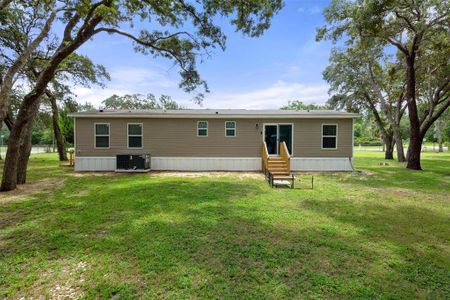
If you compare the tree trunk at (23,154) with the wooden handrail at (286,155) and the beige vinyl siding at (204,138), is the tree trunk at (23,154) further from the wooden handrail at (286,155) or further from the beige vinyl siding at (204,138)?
the wooden handrail at (286,155)

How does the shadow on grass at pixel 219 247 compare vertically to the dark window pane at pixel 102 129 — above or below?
below

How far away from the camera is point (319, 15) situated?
37.9 ft

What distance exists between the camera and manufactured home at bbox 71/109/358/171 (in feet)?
37.0

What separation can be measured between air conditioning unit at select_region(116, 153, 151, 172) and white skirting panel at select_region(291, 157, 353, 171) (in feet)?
23.2

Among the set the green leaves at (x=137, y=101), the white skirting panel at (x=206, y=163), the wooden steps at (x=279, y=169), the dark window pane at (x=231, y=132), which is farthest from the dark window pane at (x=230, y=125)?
the green leaves at (x=137, y=101)

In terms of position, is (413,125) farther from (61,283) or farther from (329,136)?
(61,283)

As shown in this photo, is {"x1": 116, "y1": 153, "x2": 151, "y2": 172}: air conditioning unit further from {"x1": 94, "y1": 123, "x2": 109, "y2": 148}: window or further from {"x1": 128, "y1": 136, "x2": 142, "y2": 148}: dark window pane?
{"x1": 94, "y1": 123, "x2": 109, "y2": 148}: window

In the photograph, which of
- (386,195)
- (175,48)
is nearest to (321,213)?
(386,195)

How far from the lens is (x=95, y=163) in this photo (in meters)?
11.4

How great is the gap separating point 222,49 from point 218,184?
5.23 metres

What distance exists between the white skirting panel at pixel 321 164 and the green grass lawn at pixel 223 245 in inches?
186

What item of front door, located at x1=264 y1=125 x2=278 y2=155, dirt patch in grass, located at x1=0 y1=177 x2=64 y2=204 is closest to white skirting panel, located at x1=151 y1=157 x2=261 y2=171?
front door, located at x1=264 y1=125 x2=278 y2=155

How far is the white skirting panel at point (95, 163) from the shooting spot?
1136cm

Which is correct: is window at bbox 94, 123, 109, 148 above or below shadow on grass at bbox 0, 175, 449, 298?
above
